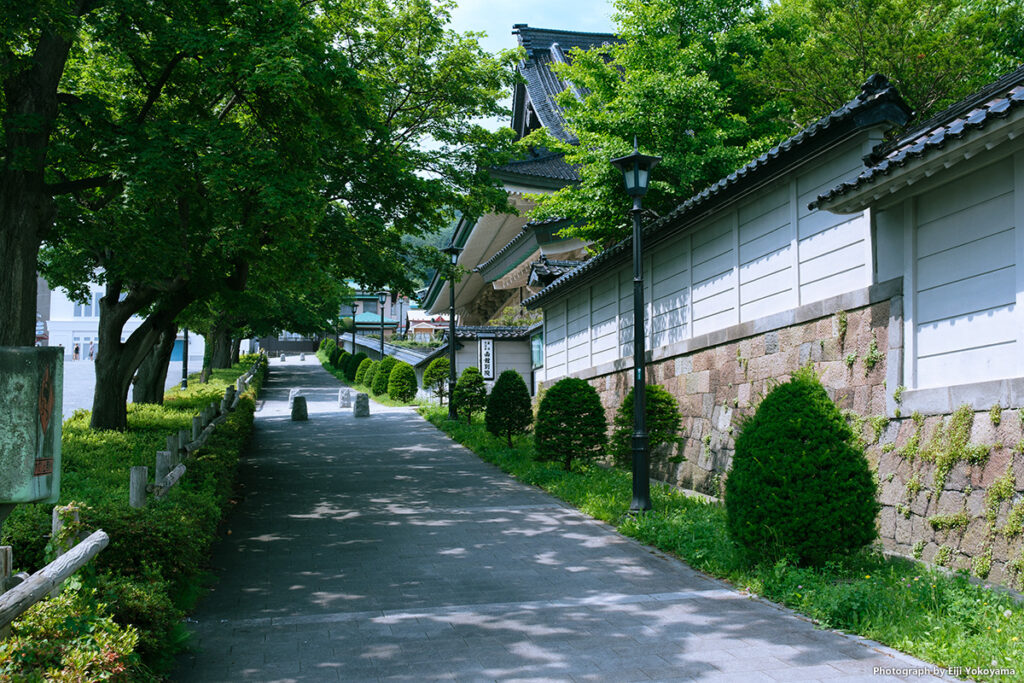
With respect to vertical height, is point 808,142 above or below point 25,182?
above

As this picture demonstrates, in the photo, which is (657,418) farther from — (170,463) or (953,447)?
(170,463)

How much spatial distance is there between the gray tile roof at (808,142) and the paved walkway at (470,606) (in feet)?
15.3

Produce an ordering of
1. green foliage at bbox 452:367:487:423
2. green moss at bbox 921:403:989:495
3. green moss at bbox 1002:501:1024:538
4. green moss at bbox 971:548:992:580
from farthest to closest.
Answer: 1. green foliage at bbox 452:367:487:423
2. green moss at bbox 921:403:989:495
3. green moss at bbox 971:548:992:580
4. green moss at bbox 1002:501:1024:538

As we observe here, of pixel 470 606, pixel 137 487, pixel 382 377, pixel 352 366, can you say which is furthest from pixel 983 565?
pixel 352 366

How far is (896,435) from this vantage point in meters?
7.52

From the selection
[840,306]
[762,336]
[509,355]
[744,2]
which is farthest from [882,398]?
[509,355]

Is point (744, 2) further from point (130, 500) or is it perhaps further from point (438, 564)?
point (130, 500)

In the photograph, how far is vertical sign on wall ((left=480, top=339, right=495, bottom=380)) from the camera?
28.6m

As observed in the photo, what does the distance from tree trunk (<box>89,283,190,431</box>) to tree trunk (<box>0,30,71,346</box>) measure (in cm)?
524

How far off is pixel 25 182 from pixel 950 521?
35.1 feet

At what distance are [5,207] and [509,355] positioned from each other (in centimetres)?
2177

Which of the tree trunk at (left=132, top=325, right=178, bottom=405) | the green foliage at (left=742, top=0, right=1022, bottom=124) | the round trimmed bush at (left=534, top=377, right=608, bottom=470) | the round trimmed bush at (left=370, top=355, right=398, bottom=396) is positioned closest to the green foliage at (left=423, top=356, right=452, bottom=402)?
the round trimmed bush at (left=370, top=355, right=398, bottom=396)

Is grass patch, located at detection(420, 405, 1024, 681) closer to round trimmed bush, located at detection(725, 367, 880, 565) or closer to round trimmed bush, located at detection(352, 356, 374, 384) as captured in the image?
round trimmed bush, located at detection(725, 367, 880, 565)

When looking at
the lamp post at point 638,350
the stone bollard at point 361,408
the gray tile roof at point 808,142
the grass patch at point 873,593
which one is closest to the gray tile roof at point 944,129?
the gray tile roof at point 808,142
